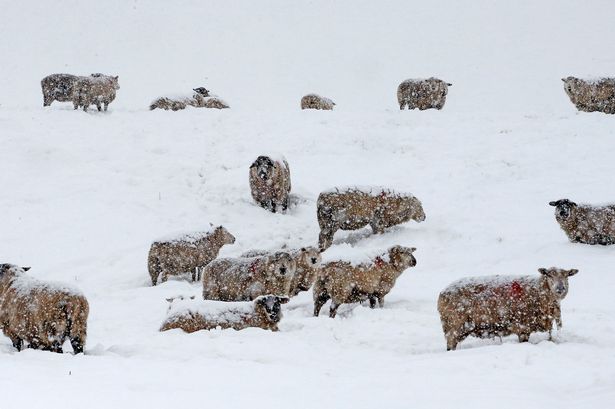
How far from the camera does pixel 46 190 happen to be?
22.1 meters

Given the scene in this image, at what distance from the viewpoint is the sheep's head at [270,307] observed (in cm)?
1176

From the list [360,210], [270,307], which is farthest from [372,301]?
[360,210]

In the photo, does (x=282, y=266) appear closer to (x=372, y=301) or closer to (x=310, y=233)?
(x=372, y=301)

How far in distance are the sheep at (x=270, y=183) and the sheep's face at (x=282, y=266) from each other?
23.0 feet

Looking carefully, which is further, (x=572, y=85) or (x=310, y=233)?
(x=572, y=85)

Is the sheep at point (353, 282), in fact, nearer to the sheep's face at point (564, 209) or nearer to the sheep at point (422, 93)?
the sheep's face at point (564, 209)

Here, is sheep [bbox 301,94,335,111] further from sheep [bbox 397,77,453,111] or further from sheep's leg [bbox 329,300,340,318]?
sheep's leg [bbox 329,300,340,318]

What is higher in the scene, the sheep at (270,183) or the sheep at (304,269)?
the sheep at (270,183)

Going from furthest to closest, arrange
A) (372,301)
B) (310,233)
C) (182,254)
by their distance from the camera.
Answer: (310,233) < (182,254) < (372,301)

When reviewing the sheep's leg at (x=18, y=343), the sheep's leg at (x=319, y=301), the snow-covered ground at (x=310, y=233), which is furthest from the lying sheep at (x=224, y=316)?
the sheep's leg at (x=18, y=343)

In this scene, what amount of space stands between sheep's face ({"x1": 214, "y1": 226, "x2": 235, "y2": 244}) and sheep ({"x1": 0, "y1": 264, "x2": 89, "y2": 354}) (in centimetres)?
791

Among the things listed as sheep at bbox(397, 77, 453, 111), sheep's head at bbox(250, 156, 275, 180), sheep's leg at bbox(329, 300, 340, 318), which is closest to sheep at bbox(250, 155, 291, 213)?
sheep's head at bbox(250, 156, 275, 180)

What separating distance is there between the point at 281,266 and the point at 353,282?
1.46m

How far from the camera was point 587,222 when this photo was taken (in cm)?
1664
